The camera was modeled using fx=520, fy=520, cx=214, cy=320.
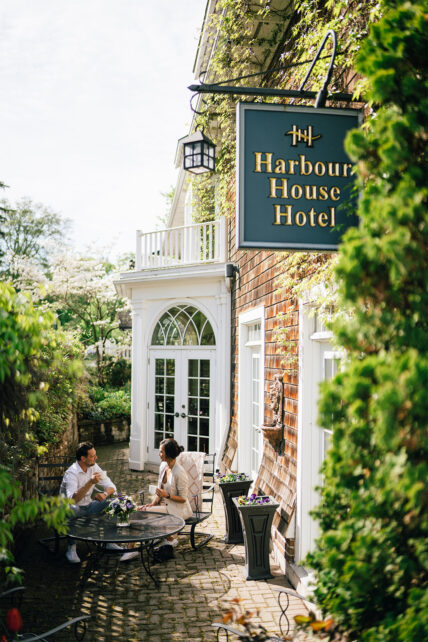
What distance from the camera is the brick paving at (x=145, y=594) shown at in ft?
13.7

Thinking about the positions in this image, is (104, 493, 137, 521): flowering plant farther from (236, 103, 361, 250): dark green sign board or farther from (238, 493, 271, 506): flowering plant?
(236, 103, 361, 250): dark green sign board

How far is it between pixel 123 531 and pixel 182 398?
17.9 feet

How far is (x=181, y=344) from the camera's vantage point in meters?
10.7

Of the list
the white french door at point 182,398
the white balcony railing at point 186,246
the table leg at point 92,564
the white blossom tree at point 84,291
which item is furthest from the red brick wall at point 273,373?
the white blossom tree at point 84,291

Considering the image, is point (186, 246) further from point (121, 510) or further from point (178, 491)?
point (121, 510)

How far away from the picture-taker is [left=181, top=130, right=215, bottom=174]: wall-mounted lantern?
7.15 m

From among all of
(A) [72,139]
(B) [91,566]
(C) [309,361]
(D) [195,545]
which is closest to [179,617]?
(B) [91,566]

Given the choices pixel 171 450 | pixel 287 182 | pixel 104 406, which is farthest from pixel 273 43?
pixel 104 406

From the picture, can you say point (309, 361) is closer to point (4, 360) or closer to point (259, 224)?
point (259, 224)

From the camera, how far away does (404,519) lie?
181 cm

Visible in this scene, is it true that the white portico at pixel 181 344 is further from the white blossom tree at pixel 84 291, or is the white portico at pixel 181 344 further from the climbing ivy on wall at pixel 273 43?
the white blossom tree at pixel 84 291

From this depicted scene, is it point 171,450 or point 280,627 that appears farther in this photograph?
point 171,450

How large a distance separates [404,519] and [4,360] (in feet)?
5.59

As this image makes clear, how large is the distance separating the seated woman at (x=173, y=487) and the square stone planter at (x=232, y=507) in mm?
445
